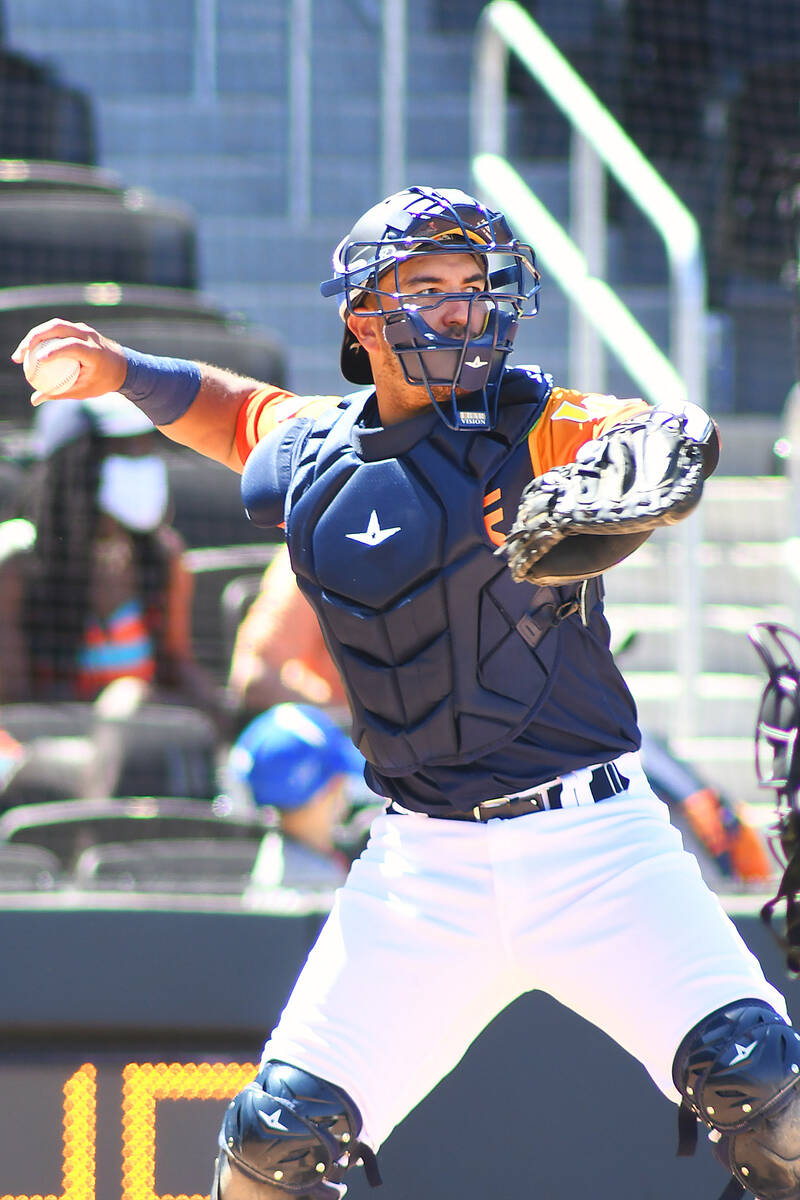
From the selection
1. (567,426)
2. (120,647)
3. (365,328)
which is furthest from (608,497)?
(120,647)

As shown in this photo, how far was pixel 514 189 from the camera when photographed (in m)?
5.69

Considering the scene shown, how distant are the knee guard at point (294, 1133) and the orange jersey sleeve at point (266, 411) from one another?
99cm

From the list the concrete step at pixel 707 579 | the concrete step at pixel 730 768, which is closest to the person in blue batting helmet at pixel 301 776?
the concrete step at pixel 730 768

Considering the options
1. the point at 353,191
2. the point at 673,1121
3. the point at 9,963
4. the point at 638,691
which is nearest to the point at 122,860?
the point at 9,963

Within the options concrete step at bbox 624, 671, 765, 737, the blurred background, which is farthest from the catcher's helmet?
concrete step at bbox 624, 671, 765, 737

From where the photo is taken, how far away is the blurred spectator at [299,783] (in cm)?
383

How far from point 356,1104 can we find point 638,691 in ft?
10.5

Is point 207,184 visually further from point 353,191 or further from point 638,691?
point 638,691

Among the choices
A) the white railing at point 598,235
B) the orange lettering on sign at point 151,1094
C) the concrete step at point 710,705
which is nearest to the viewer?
the orange lettering on sign at point 151,1094

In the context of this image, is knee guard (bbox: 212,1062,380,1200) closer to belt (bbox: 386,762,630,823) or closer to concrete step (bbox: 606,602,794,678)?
belt (bbox: 386,762,630,823)

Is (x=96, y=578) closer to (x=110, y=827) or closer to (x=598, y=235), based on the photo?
(x=110, y=827)

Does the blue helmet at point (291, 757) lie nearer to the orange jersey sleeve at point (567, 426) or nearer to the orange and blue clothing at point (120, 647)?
the orange and blue clothing at point (120, 647)

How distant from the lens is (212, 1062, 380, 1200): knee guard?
229 centimetres

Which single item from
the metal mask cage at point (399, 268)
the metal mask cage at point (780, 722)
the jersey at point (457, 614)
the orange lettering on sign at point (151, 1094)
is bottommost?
the orange lettering on sign at point (151, 1094)
